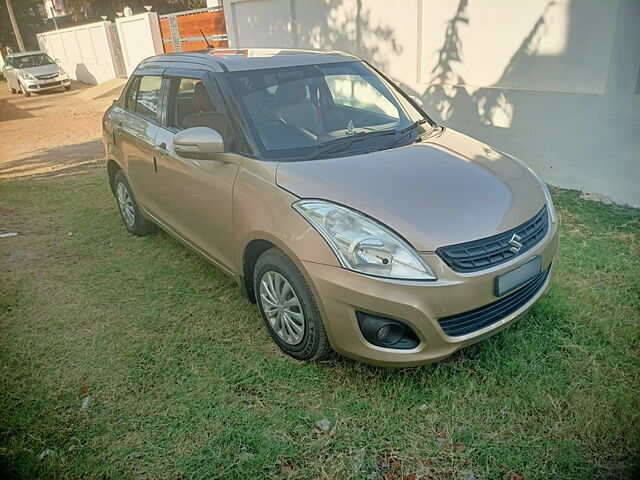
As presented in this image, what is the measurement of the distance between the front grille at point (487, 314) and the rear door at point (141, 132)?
9.02 feet

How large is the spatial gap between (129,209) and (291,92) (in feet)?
7.99

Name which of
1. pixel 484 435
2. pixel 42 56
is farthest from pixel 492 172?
pixel 42 56

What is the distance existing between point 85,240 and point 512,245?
13.8 feet

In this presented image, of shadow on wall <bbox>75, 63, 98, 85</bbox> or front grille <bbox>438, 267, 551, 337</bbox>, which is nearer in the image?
front grille <bbox>438, 267, 551, 337</bbox>

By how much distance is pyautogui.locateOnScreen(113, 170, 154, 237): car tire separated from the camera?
15.6ft

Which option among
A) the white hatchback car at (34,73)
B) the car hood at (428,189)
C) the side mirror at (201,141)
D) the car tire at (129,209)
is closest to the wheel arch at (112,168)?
the car tire at (129,209)

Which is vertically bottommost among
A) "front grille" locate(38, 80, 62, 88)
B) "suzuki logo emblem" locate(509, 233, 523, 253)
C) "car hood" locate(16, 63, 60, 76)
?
"front grille" locate(38, 80, 62, 88)

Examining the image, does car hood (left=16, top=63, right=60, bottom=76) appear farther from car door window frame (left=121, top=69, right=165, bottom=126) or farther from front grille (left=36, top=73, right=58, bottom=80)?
car door window frame (left=121, top=69, right=165, bottom=126)

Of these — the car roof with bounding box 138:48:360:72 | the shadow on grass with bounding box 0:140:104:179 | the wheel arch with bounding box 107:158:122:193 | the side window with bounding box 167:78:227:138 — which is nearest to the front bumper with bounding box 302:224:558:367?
the side window with bounding box 167:78:227:138

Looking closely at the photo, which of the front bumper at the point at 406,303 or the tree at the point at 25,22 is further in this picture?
the tree at the point at 25,22

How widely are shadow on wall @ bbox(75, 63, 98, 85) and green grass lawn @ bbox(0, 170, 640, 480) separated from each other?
21473 mm

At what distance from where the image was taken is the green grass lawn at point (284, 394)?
2.34m

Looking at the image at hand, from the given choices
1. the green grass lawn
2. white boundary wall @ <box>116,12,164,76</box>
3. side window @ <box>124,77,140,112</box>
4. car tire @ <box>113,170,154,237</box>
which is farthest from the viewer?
white boundary wall @ <box>116,12,164,76</box>

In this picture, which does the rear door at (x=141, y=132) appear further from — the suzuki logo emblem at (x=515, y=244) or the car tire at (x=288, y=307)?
the suzuki logo emblem at (x=515, y=244)
